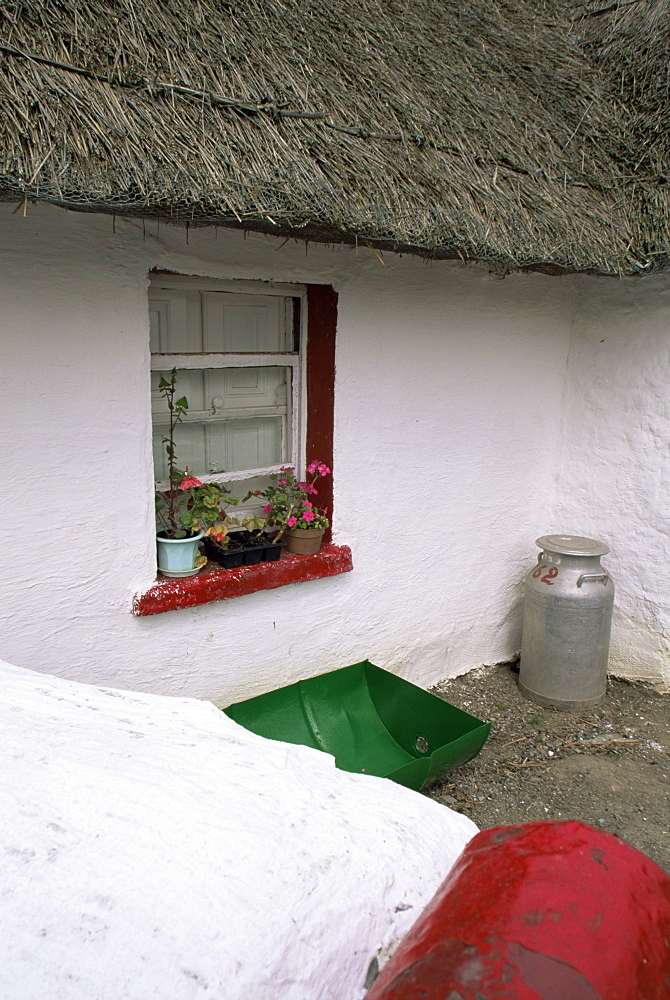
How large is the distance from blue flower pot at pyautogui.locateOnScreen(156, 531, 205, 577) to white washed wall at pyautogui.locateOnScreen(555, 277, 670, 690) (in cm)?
257

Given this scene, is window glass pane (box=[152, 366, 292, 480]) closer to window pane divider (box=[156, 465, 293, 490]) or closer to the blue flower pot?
window pane divider (box=[156, 465, 293, 490])

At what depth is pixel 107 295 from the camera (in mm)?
2859

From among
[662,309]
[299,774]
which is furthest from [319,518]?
[299,774]

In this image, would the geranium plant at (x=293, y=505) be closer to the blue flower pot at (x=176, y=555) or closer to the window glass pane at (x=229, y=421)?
the window glass pane at (x=229, y=421)

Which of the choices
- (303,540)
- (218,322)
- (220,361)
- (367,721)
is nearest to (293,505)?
(303,540)

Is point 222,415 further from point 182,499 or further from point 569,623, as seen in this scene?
point 569,623

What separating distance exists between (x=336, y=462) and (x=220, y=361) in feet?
2.48

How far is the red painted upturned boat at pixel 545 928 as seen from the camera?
601 mm

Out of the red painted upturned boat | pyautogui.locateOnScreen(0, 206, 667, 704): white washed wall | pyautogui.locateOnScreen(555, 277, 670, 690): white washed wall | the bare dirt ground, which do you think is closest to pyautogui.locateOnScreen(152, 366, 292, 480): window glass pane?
pyautogui.locateOnScreen(0, 206, 667, 704): white washed wall

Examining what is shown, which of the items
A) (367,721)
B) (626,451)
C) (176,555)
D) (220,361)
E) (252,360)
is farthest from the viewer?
(626,451)

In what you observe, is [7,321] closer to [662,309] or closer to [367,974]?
[367,974]

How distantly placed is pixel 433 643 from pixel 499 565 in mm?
666

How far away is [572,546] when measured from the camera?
4270 mm

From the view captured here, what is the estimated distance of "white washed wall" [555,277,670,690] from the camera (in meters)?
4.30
